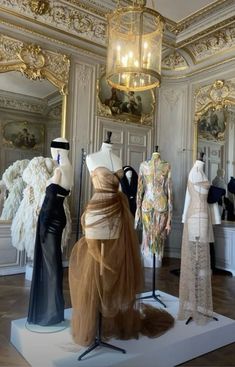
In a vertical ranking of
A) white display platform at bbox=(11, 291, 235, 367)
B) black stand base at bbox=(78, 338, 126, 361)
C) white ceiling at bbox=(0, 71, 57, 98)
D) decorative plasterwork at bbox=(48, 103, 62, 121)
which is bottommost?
white display platform at bbox=(11, 291, 235, 367)

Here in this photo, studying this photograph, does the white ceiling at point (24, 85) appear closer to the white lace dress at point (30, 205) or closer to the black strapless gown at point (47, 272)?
the white lace dress at point (30, 205)

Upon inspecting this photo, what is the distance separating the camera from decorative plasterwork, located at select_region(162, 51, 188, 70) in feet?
20.5

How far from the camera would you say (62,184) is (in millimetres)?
2600

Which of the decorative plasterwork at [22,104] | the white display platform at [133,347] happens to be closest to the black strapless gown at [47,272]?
the white display platform at [133,347]

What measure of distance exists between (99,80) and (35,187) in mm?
2514

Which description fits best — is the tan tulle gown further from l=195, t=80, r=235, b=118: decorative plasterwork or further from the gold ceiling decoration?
l=195, t=80, r=235, b=118: decorative plasterwork

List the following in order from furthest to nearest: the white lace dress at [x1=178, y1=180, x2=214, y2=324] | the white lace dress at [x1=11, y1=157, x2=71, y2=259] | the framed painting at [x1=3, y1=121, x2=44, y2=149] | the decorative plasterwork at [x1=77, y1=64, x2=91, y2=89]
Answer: the decorative plasterwork at [x1=77, y1=64, x2=91, y2=89]
the framed painting at [x1=3, y1=121, x2=44, y2=149]
the white lace dress at [x1=11, y1=157, x2=71, y2=259]
the white lace dress at [x1=178, y1=180, x2=214, y2=324]

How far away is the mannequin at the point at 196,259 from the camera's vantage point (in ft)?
9.55

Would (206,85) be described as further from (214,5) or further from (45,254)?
(45,254)

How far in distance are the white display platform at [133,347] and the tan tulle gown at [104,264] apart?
0.40 feet

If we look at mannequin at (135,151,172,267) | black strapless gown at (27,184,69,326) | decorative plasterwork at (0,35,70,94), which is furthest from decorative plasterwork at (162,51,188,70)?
black strapless gown at (27,184,69,326)

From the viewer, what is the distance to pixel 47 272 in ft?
8.55

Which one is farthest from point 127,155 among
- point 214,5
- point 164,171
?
point 214,5

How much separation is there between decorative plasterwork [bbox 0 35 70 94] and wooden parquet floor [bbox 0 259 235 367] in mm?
3097
